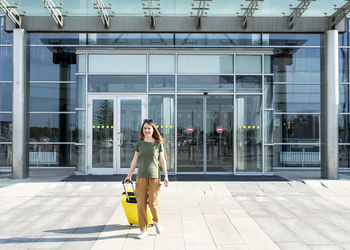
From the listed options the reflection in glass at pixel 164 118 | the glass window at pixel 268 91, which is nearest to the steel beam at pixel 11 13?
the reflection in glass at pixel 164 118

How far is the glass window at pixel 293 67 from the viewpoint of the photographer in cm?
1334

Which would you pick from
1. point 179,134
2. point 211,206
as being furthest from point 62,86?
point 211,206

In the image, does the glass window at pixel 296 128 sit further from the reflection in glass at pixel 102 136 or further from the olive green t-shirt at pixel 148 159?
the olive green t-shirt at pixel 148 159

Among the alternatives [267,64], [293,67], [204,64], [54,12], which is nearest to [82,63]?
[54,12]

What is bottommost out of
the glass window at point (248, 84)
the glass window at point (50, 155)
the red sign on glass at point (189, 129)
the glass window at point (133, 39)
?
the glass window at point (50, 155)

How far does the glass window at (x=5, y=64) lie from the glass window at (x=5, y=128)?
1594 mm

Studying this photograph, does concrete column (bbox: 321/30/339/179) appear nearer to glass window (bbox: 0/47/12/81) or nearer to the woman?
the woman

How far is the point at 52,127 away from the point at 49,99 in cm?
117

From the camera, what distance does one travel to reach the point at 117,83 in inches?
459

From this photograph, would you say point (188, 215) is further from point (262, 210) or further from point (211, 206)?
point (262, 210)

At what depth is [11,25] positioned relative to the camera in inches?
417

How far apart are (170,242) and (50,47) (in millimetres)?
11079

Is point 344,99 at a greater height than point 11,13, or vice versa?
point 11,13

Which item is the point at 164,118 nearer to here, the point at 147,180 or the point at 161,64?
the point at 161,64
